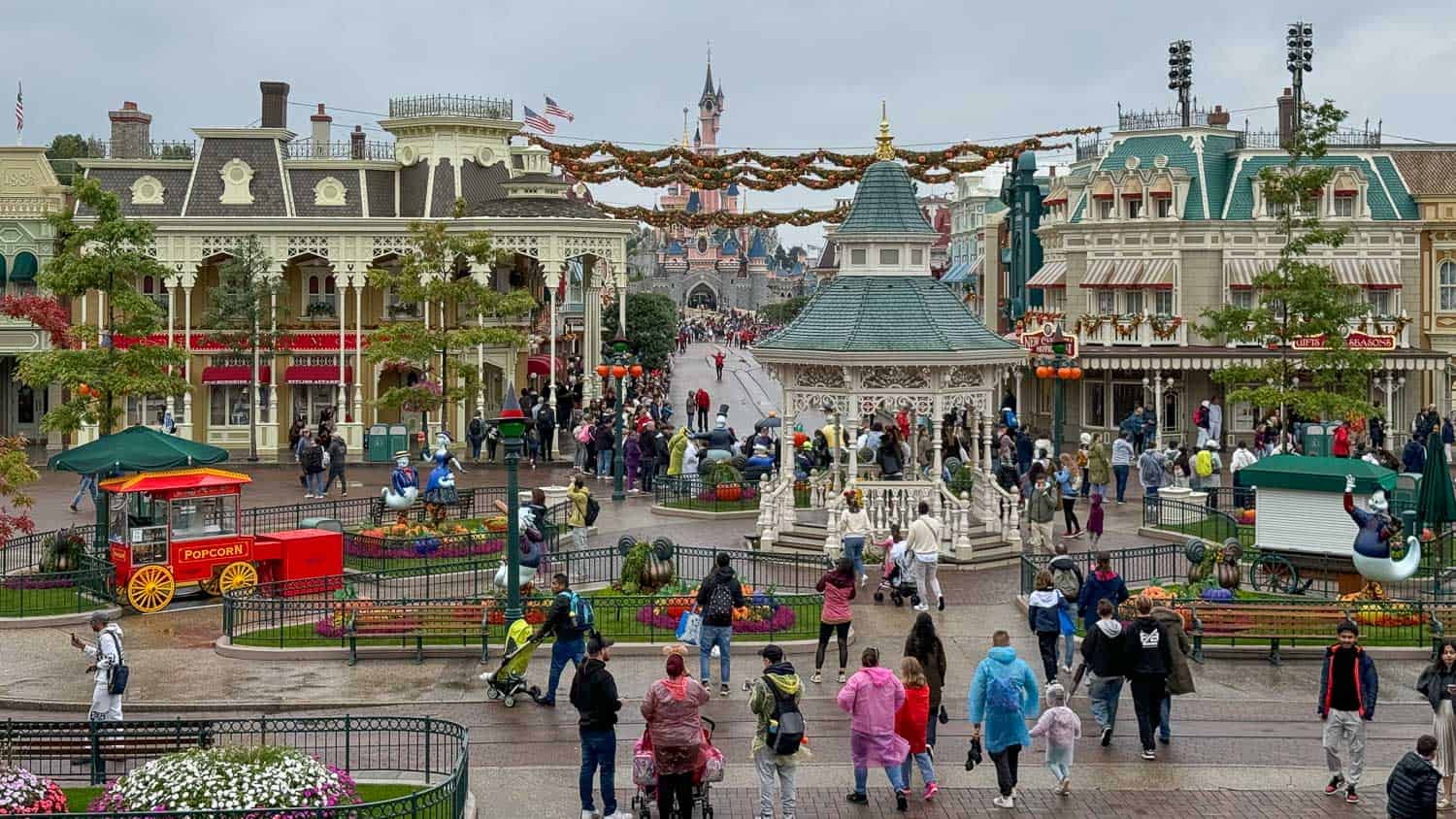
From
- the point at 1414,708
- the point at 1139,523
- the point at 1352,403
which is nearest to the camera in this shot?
the point at 1414,708

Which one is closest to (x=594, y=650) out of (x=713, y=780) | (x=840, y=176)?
(x=713, y=780)

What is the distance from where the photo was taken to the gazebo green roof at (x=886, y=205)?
98.0 feet

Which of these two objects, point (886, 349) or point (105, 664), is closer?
point (105, 664)

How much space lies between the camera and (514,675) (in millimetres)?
18609

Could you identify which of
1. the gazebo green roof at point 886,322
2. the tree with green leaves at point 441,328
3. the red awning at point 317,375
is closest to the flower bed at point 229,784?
the gazebo green roof at point 886,322

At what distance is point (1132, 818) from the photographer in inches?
583

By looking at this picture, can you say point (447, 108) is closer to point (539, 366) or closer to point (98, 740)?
point (539, 366)

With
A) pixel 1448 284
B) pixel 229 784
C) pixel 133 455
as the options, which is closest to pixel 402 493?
pixel 133 455

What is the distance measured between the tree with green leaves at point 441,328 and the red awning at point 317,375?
4008 millimetres

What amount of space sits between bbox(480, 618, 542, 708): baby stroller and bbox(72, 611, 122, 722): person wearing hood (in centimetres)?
376

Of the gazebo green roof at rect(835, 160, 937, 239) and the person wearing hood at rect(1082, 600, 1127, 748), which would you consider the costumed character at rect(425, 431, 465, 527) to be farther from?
the person wearing hood at rect(1082, 600, 1127, 748)

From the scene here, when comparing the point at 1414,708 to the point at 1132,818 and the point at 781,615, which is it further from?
the point at 781,615

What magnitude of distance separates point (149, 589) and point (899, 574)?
33.6ft

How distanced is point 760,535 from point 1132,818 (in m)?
15.4
